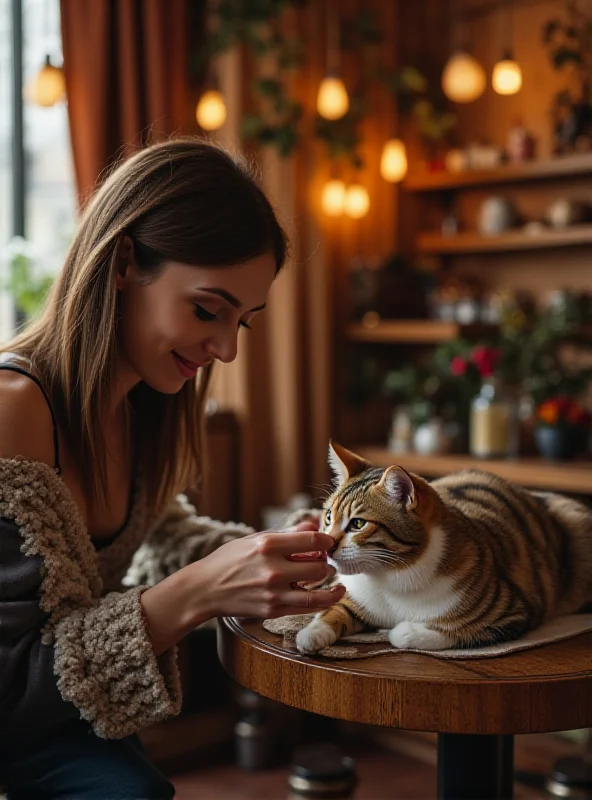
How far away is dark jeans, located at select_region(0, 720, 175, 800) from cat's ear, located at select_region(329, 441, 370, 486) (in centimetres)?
47

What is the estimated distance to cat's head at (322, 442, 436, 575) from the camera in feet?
3.98

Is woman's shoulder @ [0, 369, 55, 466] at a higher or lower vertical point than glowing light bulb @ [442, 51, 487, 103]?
lower

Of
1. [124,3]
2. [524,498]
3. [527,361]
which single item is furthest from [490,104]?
[524,498]

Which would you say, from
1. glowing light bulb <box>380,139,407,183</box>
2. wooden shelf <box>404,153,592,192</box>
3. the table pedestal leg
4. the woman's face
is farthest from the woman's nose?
glowing light bulb <box>380,139,407,183</box>

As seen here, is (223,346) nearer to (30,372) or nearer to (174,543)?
(30,372)

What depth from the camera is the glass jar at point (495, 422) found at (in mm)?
3104

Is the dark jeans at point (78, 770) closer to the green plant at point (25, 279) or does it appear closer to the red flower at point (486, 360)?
the green plant at point (25, 279)

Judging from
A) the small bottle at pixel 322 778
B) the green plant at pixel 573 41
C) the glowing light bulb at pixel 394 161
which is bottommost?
the small bottle at pixel 322 778

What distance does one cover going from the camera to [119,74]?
3137mm

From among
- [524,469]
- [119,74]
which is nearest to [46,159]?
[119,74]

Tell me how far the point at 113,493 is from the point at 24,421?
0.94 feet

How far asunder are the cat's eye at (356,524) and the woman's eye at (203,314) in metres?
0.36

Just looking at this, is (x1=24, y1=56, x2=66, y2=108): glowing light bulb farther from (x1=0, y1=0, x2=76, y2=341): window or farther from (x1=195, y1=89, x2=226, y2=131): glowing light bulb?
(x1=195, y1=89, x2=226, y2=131): glowing light bulb

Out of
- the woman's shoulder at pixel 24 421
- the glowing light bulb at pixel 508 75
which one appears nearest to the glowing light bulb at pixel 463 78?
the glowing light bulb at pixel 508 75
